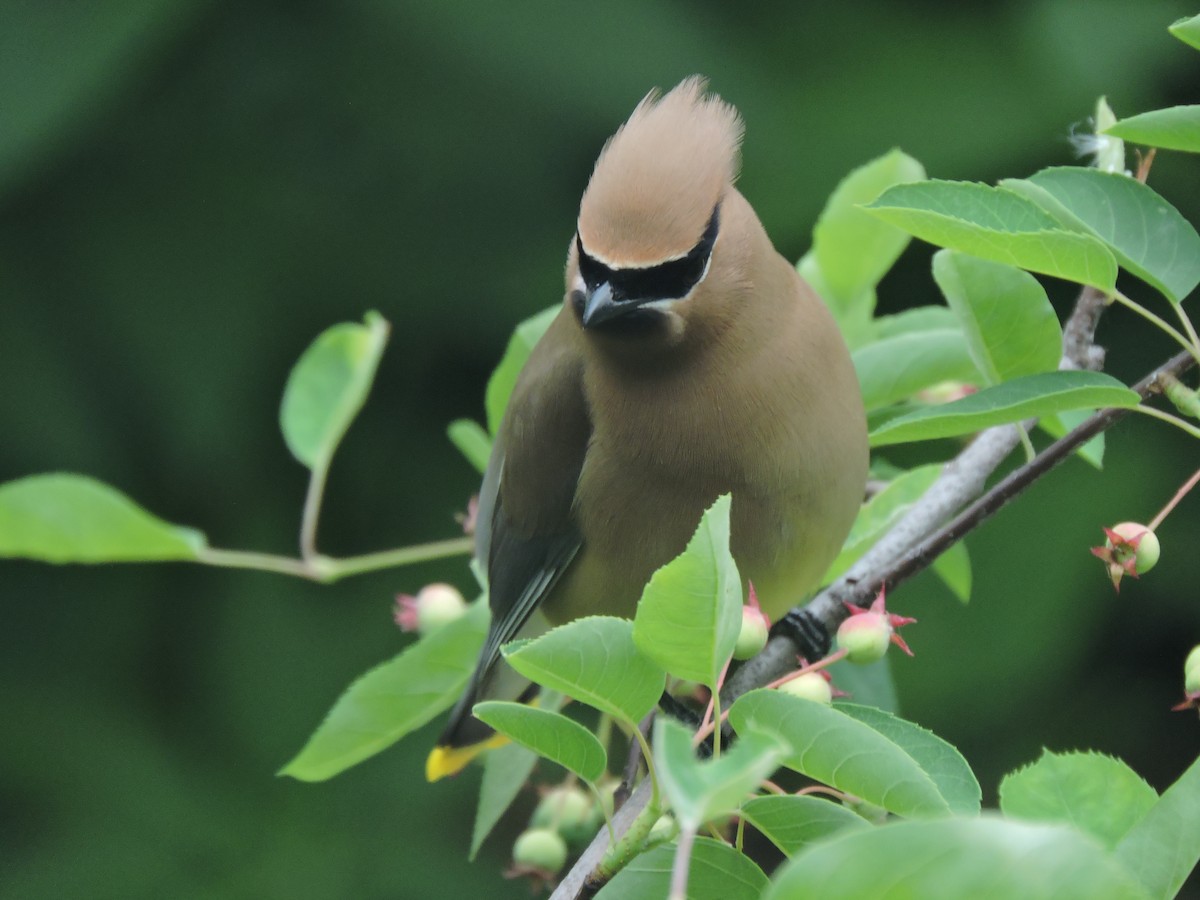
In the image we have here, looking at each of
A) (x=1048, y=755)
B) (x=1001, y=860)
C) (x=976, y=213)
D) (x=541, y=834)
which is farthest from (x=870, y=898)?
(x=541, y=834)

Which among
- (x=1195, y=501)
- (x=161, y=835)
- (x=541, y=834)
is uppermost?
(x=541, y=834)

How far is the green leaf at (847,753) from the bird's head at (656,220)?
2.96 ft

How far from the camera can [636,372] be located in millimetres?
2102

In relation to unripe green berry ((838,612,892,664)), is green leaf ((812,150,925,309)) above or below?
above

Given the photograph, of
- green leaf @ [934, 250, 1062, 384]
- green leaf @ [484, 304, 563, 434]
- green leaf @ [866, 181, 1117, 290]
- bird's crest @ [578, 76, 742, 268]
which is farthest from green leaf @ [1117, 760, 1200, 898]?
green leaf @ [484, 304, 563, 434]

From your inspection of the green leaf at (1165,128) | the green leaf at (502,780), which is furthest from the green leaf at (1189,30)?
the green leaf at (502,780)

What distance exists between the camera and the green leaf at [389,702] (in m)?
1.82

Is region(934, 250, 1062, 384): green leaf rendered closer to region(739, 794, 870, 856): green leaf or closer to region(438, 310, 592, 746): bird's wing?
region(438, 310, 592, 746): bird's wing

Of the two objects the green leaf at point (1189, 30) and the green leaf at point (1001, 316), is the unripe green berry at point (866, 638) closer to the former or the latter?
the green leaf at point (1001, 316)

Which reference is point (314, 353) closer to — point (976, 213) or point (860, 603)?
point (860, 603)

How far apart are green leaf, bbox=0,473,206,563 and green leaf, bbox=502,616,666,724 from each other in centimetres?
96

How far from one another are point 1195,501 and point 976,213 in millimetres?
2333

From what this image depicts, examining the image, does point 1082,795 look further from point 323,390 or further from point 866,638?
point 323,390

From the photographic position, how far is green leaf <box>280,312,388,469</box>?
2230 mm
